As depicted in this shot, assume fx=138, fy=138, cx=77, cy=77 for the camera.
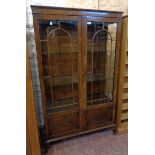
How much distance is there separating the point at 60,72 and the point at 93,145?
1.05 metres

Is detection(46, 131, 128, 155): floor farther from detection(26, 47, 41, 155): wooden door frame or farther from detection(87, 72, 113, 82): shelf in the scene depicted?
detection(87, 72, 113, 82): shelf

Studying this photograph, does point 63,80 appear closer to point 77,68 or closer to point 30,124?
point 77,68

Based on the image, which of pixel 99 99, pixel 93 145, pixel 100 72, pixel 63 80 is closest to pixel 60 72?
pixel 63 80

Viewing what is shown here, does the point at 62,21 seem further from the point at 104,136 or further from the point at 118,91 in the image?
the point at 104,136

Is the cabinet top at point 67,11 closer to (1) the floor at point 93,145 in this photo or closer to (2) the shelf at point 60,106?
(2) the shelf at point 60,106

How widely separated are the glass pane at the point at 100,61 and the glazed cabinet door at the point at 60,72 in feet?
0.61

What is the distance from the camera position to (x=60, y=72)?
1.78 metres

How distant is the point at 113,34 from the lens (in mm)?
1785

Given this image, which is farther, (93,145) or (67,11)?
(93,145)

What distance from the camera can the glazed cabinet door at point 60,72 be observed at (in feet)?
5.03

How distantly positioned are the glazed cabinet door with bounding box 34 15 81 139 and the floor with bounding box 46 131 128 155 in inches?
7.6

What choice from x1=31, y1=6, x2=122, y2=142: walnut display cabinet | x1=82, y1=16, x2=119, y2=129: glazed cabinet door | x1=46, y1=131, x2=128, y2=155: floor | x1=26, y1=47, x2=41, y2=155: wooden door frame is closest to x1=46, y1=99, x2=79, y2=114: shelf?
x1=31, y1=6, x2=122, y2=142: walnut display cabinet

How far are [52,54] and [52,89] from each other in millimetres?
439
